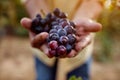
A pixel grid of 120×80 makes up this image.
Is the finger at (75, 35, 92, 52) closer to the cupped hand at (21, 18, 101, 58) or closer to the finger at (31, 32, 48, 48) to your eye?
the cupped hand at (21, 18, 101, 58)

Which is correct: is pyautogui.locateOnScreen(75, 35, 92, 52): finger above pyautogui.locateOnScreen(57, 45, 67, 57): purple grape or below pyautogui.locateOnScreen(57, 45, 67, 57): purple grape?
above

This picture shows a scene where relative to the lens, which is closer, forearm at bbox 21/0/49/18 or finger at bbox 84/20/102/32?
finger at bbox 84/20/102/32

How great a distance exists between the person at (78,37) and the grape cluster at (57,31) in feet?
0.08

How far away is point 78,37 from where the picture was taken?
1181 mm

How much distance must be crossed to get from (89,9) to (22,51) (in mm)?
2420

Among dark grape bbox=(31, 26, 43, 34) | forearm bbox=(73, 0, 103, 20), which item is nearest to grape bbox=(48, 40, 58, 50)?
dark grape bbox=(31, 26, 43, 34)

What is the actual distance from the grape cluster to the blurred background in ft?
6.42

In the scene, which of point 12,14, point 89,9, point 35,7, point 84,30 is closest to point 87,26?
point 84,30

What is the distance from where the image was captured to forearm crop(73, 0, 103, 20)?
145 cm

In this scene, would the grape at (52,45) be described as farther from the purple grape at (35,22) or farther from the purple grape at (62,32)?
the purple grape at (35,22)

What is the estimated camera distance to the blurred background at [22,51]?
11.1ft

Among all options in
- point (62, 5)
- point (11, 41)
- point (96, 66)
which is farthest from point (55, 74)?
point (11, 41)

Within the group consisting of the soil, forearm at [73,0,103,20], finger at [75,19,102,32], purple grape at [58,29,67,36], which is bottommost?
purple grape at [58,29,67,36]

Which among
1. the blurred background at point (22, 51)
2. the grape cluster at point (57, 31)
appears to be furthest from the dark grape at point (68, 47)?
the blurred background at point (22, 51)
